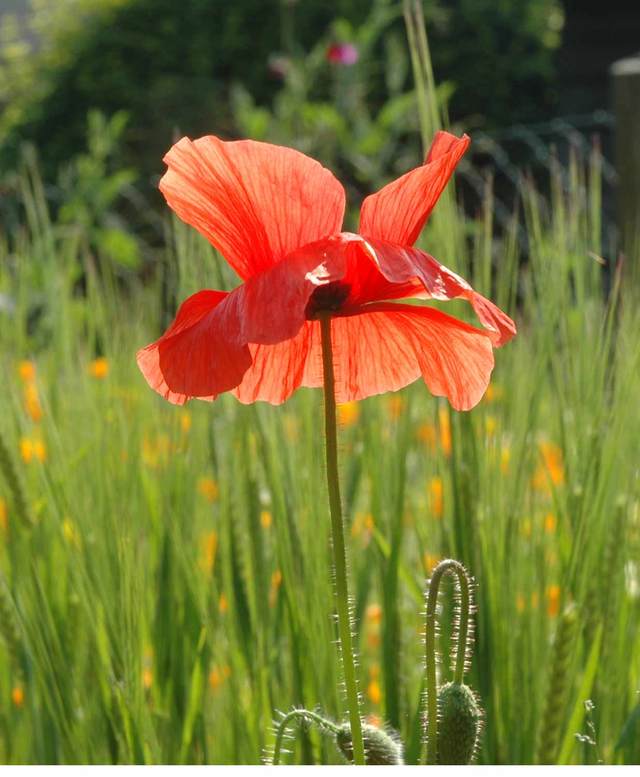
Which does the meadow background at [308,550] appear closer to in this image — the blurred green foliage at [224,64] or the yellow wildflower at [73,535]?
the yellow wildflower at [73,535]

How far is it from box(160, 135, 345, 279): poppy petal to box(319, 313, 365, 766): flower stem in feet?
0.15

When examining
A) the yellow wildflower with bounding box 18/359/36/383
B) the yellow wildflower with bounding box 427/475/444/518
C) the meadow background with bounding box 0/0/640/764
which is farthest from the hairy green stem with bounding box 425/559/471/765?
the yellow wildflower with bounding box 18/359/36/383

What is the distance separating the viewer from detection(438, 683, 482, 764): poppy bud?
0.51m

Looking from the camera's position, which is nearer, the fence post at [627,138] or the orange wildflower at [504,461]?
the orange wildflower at [504,461]

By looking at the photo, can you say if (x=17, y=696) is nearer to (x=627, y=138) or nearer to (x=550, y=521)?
(x=550, y=521)

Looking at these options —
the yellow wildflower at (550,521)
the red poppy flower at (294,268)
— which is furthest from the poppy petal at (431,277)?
the yellow wildflower at (550,521)

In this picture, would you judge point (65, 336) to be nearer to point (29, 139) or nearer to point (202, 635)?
point (202, 635)

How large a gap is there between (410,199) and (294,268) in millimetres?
54

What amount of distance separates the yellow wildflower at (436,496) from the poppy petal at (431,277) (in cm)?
32

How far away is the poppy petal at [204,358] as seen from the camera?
465mm

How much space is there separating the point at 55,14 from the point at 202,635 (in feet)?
19.6

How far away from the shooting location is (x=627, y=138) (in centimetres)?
217

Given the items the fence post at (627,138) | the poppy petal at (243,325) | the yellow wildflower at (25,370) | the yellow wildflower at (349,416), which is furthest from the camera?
the fence post at (627,138)

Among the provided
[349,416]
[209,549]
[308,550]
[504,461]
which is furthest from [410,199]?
[349,416]
